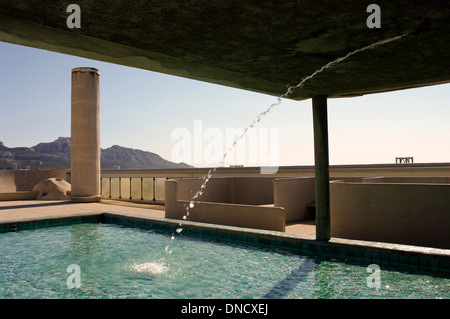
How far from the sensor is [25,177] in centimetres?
2089

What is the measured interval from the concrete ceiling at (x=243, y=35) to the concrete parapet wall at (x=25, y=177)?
17.1 m

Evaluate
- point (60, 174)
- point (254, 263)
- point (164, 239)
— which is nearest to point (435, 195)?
point (254, 263)

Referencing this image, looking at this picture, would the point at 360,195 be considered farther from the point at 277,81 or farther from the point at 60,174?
the point at 60,174

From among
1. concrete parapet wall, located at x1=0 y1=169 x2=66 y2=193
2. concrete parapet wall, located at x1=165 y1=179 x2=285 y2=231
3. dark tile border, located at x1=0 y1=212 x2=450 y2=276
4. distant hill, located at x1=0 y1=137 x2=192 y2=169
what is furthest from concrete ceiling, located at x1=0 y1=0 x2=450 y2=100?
distant hill, located at x1=0 y1=137 x2=192 y2=169

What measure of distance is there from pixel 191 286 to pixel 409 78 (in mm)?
4747

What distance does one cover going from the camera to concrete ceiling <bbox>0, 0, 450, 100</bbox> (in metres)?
3.45

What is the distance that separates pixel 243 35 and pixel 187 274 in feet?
13.1

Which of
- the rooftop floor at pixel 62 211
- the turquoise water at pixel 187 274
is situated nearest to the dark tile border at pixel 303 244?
the turquoise water at pixel 187 274

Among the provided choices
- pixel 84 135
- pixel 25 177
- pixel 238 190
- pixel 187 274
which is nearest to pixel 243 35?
pixel 187 274

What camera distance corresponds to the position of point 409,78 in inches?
A: 251

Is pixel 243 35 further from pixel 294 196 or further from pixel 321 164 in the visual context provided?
pixel 294 196

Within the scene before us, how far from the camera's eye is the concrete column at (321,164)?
755 centimetres

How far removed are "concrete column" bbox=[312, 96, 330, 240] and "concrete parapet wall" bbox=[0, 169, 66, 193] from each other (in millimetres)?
16771
